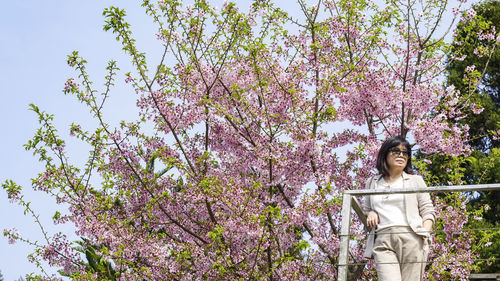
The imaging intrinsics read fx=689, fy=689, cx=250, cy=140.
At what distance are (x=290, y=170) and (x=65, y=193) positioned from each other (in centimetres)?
373

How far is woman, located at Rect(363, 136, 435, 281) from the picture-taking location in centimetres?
530

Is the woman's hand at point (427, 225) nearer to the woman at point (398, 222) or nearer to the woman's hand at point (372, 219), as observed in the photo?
the woman at point (398, 222)

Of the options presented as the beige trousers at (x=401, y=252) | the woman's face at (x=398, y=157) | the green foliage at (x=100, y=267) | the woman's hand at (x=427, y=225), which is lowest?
the beige trousers at (x=401, y=252)

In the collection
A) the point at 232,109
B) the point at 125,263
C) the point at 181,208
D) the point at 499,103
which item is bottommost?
the point at 125,263

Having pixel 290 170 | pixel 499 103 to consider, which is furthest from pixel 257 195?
pixel 499 103

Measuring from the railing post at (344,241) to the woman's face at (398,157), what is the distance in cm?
54

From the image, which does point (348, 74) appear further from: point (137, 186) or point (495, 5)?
point (495, 5)

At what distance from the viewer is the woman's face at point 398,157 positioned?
5684 mm

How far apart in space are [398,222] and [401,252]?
9.3 inches

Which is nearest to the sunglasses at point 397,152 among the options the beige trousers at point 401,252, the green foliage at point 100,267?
the beige trousers at point 401,252

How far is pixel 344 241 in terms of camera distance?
5.28m

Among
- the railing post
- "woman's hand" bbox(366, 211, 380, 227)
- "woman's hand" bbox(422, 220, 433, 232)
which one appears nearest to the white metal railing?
the railing post

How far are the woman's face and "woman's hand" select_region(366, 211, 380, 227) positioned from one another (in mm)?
466

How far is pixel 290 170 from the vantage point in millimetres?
11203
